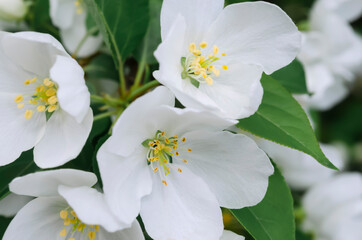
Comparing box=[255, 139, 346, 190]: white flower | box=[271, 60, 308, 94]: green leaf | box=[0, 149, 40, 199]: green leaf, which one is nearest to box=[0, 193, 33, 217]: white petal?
box=[0, 149, 40, 199]: green leaf

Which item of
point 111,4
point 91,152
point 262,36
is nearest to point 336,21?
point 262,36

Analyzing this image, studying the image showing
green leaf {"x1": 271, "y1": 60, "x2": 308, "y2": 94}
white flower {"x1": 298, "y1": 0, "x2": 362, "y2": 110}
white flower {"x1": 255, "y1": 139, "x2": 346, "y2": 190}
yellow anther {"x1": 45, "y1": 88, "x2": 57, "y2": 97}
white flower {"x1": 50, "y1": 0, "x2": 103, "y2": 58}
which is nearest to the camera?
yellow anther {"x1": 45, "y1": 88, "x2": 57, "y2": 97}

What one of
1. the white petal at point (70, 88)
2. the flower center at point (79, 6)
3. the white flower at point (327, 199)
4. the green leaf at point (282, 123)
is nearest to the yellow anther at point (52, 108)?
the white petal at point (70, 88)

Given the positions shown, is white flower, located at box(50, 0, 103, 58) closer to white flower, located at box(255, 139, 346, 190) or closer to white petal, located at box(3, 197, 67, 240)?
white petal, located at box(3, 197, 67, 240)

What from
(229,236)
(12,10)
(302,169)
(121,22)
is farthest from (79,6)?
(302,169)

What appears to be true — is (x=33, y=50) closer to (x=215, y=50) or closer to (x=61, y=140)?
(x=61, y=140)

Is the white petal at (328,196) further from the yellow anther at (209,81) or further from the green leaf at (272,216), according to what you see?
the yellow anther at (209,81)

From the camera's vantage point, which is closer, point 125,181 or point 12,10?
point 125,181
